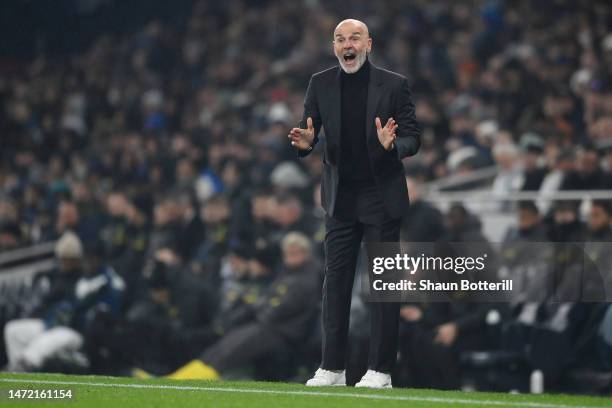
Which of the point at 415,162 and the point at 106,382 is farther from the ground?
the point at 415,162

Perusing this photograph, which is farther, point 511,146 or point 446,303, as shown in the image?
point 511,146

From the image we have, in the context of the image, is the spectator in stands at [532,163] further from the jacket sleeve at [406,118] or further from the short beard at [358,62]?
the short beard at [358,62]

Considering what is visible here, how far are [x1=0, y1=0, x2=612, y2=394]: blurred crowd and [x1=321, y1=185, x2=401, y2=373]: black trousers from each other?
2392mm

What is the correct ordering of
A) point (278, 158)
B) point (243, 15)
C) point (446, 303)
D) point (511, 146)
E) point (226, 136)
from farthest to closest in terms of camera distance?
point (243, 15) < point (226, 136) < point (278, 158) < point (511, 146) < point (446, 303)

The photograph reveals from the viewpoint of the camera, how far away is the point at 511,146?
13.2 metres

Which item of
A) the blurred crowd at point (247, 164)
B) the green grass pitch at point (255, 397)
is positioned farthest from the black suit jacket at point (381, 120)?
the blurred crowd at point (247, 164)

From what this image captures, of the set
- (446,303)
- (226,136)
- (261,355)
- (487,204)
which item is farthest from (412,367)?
(226,136)

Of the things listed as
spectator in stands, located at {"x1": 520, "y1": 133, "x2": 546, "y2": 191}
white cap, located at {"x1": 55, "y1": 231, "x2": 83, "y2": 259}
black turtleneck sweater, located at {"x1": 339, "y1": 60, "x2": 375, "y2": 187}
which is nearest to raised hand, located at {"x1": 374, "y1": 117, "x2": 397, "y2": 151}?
black turtleneck sweater, located at {"x1": 339, "y1": 60, "x2": 375, "y2": 187}

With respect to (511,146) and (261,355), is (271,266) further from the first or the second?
(511,146)

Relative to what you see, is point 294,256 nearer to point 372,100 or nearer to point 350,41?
point 372,100

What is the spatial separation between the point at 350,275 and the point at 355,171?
0.57 metres

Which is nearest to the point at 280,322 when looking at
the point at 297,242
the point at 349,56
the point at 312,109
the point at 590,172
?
the point at 297,242

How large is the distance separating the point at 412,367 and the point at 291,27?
12.8 m

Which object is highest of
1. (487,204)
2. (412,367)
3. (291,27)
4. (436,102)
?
(291,27)
